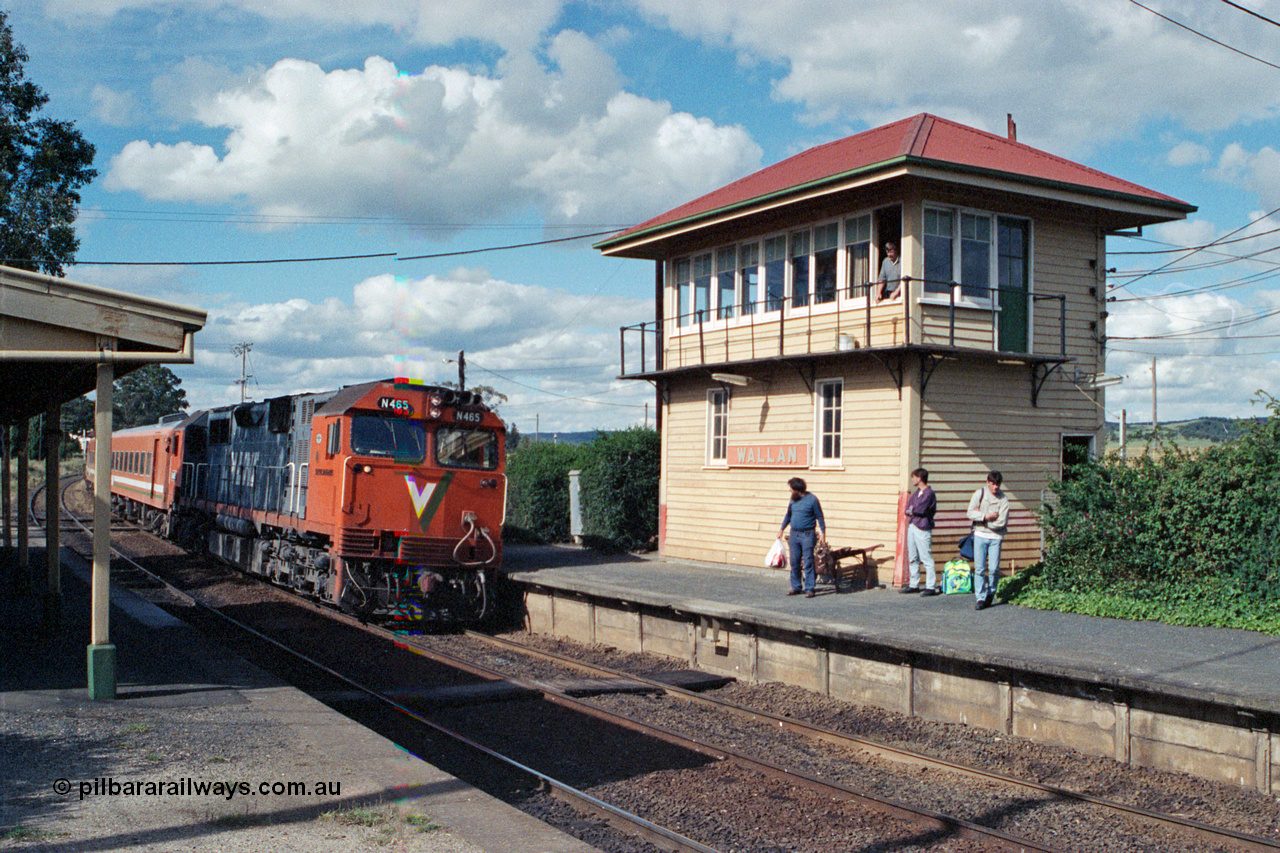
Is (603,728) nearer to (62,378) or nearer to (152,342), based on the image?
(152,342)

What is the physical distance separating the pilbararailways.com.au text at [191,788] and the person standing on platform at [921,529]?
28.9 ft

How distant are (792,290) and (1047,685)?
8.82 m

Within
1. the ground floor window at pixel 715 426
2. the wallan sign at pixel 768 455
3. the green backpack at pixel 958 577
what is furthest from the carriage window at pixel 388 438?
the green backpack at pixel 958 577

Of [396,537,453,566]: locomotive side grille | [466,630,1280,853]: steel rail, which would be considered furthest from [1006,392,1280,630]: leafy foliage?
[396,537,453,566]: locomotive side grille

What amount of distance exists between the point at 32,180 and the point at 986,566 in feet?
53.1

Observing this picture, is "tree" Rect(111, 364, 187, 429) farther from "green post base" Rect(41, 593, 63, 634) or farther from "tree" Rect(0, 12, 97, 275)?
"green post base" Rect(41, 593, 63, 634)

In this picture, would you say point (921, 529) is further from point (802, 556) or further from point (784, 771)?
point (784, 771)

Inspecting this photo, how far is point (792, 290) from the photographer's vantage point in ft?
53.4

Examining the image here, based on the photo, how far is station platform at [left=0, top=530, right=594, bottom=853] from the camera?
5.52m

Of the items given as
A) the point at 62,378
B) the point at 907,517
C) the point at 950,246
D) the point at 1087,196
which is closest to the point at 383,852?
the point at 62,378

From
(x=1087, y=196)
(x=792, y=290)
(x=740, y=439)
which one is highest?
(x=1087, y=196)

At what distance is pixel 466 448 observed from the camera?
1480 centimetres

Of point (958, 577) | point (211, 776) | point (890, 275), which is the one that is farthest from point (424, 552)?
point (890, 275)

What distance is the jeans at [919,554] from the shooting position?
1326 centimetres
